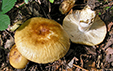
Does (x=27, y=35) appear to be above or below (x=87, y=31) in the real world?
above

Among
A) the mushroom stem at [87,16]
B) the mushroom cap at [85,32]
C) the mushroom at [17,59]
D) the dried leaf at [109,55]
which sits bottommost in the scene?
the dried leaf at [109,55]

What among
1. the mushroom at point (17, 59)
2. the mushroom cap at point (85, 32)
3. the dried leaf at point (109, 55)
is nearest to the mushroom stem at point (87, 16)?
the mushroom cap at point (85, 32)

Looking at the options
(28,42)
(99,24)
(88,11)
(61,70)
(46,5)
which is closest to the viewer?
(28,42)

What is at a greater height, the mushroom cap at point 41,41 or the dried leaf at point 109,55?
the mushroom cap at point 41,41

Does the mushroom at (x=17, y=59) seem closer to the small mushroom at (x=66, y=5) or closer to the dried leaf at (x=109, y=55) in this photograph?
the small mushroom at (x=66, y=5)

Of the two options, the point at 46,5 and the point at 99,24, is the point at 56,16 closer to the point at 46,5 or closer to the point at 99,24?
the point at 46,5

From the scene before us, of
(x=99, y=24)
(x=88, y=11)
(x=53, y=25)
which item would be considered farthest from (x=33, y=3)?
(x=99, y=24)

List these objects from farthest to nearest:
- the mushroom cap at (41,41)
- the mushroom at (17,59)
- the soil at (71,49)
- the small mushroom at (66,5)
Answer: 1. the small mushroom at (66,5)
2. the soil at (71,49)
3. the mushroom at (17,59)
4. the mushroom cap at (41,41)
